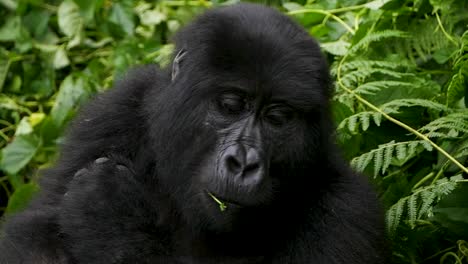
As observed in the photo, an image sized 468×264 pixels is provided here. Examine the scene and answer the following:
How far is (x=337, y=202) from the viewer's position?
446 cm

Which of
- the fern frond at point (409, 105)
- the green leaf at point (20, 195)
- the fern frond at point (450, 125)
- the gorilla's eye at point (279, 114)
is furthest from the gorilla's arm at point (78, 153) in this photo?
the green leaf at point (20, 195)

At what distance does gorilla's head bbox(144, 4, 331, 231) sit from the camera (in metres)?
4.16

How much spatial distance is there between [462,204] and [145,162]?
1.56m

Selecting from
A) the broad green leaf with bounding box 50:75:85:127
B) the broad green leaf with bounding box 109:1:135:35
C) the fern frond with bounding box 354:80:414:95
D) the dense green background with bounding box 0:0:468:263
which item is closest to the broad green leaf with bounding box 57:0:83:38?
the dense green background with bounding box 0:0:468:263

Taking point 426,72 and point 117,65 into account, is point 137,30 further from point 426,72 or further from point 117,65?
point 426,72

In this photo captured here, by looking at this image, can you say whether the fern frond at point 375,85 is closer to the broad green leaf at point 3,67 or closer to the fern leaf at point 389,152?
the fern leaf at point 389,152

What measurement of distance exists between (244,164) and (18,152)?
11.2ft

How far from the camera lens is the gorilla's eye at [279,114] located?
425cm

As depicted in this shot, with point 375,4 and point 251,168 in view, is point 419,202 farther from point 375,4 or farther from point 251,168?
point 375,4

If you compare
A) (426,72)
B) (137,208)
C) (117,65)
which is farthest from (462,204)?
(117,65)

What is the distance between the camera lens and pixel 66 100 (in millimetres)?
7316

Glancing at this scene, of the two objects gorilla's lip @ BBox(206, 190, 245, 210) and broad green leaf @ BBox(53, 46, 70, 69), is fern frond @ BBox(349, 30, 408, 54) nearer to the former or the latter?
gorilla's lip @ BBox(206, 190, 245, 210)

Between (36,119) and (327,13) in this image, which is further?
(36,119)

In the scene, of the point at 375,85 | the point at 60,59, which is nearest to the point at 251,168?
the point at 375,85
